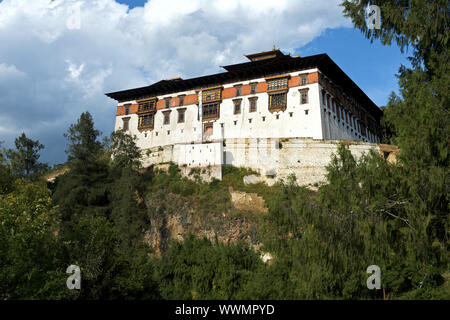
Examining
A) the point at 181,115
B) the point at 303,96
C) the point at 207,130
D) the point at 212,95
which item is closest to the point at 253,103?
the point at 212,95

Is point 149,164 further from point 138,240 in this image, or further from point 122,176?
point 138,240

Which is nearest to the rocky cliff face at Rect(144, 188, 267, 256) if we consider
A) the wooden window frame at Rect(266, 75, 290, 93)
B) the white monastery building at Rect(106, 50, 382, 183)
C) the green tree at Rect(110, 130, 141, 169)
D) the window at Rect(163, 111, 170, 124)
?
the white monastery building at Rect(106, 50, 382, 183)

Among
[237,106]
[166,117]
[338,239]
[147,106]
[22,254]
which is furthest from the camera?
[147,106]

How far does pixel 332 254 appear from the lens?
18.7 meters

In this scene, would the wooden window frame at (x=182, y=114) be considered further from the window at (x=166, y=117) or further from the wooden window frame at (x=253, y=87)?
the wooden window frame at (x=253, y=87)

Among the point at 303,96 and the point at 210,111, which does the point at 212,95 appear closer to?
the point at 210,111

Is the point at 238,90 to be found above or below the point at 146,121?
above

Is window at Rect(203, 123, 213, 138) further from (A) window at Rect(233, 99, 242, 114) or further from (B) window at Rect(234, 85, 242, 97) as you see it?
(B) window at Rect(234, 85, 242, 97)

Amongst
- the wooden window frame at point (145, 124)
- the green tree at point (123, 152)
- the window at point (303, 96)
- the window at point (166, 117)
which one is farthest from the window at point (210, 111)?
the window at point (303, 96)

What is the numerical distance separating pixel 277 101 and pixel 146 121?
1930 cm

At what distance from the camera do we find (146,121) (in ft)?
187

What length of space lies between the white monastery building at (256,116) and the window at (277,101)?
0.39 ft

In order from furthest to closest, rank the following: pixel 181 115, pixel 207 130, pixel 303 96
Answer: pixel 181 115 < pixel 207 130 < pixel 303 96

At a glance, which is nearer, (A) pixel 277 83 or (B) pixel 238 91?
(A) pixel 277 83
